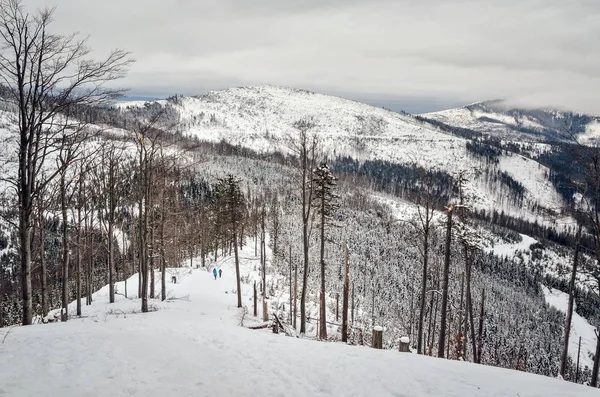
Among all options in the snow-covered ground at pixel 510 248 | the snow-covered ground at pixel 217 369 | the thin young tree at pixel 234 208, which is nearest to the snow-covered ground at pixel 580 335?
the snow-covered ground at pixel 510 248

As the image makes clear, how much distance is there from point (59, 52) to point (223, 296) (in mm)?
26165

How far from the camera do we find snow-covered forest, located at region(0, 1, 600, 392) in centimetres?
1097

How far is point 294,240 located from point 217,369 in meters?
75.7

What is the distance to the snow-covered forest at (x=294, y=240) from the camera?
36.0ft

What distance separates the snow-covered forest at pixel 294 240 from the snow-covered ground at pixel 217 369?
321cm

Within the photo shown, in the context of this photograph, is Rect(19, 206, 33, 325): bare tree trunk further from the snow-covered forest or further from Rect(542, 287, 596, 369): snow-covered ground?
Rect(542, 287, 596, 369): snow-covered ground

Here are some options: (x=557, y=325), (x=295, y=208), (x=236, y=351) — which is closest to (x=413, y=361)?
(x=236, y=351)

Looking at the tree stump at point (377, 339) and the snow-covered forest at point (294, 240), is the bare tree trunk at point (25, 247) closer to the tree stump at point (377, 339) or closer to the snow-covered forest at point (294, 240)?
the snow-covered forest at point (294, 240)

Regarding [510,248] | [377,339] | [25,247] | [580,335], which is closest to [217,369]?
[377,339]

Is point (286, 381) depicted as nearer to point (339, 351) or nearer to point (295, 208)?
point (339, 351)

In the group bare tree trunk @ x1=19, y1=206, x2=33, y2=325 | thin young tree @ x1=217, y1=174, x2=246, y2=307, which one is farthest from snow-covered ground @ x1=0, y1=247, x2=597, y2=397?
thin young tree @ x1=217, y1=174, x2=246, y2=307

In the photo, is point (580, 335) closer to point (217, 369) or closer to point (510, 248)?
point (510, 248)

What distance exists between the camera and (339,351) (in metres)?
11.0

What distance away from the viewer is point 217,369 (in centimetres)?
848
